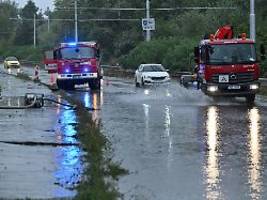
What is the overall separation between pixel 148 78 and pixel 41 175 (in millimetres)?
32509

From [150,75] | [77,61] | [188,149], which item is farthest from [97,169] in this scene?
[150,75]

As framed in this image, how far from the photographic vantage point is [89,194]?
872cm

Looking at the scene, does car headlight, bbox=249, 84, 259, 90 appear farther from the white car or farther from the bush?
the bush

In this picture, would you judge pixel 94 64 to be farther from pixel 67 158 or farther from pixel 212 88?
pixel 67 158

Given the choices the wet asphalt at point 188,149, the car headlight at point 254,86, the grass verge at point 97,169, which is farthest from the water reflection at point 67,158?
the car headlight at point 254,86

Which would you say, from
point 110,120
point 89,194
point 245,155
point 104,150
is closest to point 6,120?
point 110,120

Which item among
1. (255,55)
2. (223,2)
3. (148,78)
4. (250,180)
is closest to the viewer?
(250,180)

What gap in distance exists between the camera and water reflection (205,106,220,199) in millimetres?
9688

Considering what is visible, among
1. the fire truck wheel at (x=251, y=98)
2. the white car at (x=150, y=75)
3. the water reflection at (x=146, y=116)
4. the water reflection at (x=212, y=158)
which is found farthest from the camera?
the white car at (x=150, y=75)

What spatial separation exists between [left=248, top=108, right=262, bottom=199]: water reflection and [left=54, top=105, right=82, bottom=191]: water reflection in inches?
97.1

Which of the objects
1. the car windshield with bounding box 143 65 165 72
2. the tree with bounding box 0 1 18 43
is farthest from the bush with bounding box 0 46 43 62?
the car windshield with bounding box 143 65 165 72

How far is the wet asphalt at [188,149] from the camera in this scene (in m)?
9.86

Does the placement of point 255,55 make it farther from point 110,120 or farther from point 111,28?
point 111,28

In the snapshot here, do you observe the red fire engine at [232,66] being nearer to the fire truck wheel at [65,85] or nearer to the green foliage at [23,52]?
the fire truck wheel at [65,85]
